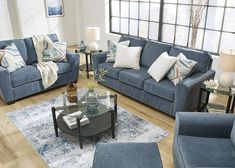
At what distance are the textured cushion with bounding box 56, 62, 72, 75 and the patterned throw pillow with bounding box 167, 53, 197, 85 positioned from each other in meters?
1.82

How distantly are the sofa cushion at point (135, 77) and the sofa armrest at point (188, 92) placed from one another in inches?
25.0

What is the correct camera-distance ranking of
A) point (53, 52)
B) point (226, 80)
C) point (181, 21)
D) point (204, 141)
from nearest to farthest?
point (204, 141)
point (226, 80)
point (53, 52)
point (181, 21)

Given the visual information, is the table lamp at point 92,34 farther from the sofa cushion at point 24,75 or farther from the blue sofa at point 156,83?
the sofa cushion at point 24,75

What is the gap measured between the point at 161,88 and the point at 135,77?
498 millimetres

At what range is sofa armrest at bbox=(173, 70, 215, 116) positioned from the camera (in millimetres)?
2846

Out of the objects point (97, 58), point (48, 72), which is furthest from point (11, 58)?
point (97, 58)

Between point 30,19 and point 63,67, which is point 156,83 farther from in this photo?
point 30,19

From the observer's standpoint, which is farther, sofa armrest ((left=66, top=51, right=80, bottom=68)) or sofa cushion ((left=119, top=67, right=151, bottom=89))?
sofa armrest ((left=66, top=51, right=80, bottom=68))

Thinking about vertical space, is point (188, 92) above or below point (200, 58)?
below

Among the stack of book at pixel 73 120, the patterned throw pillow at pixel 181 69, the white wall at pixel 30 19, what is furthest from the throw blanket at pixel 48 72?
the white wall at pixel 30 19

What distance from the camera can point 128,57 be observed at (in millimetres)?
3760

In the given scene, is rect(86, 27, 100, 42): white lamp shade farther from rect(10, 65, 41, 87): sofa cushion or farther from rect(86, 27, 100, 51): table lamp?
rect(10, 65, 41, 87): sofa cushion

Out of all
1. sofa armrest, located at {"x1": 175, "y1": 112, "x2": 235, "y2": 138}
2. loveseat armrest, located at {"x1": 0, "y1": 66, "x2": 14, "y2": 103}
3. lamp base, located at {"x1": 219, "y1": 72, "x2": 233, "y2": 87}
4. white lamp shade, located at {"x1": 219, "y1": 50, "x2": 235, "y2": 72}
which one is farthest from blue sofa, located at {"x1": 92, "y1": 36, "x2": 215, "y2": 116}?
loveseat armrest, located at {"x1": 0, "y1": 66, "x2": 14, "y2": 103}

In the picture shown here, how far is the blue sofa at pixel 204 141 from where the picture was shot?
177cm
